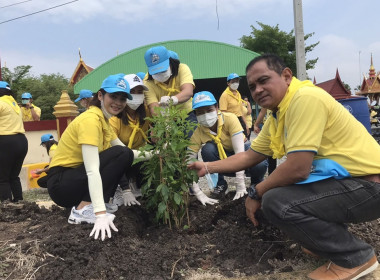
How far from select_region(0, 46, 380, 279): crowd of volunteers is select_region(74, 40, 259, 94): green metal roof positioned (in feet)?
49.8

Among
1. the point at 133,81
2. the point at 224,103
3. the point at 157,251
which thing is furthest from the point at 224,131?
the point at 224,103

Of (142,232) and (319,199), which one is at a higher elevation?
(319,199)

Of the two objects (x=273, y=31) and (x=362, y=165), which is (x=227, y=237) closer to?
(x=362, y=165)

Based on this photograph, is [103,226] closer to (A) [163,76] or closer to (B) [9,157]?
(A) [163,76]

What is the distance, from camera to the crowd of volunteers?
1870mm

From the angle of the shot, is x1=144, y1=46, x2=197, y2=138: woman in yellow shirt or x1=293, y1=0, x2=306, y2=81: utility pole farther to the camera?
x1=293, y1=0, x2=306, y2=81: utility pole

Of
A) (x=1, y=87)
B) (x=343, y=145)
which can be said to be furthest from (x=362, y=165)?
(x=1, y=87)

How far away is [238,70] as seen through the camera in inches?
715

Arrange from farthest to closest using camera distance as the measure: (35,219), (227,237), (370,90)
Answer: (370,90) → (35,219) → (227,237)

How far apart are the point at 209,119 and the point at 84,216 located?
5.09 feet

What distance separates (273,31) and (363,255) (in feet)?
91.7

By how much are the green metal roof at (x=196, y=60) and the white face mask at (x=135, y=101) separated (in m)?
Answer: 15.3

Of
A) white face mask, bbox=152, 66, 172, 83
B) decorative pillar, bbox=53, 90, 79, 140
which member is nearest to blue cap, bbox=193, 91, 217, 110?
white face mask, bbox=152, 66, 172, 83

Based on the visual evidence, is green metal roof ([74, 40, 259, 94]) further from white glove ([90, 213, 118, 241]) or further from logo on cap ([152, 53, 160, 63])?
white glove ([90, 213, 118, 241])
